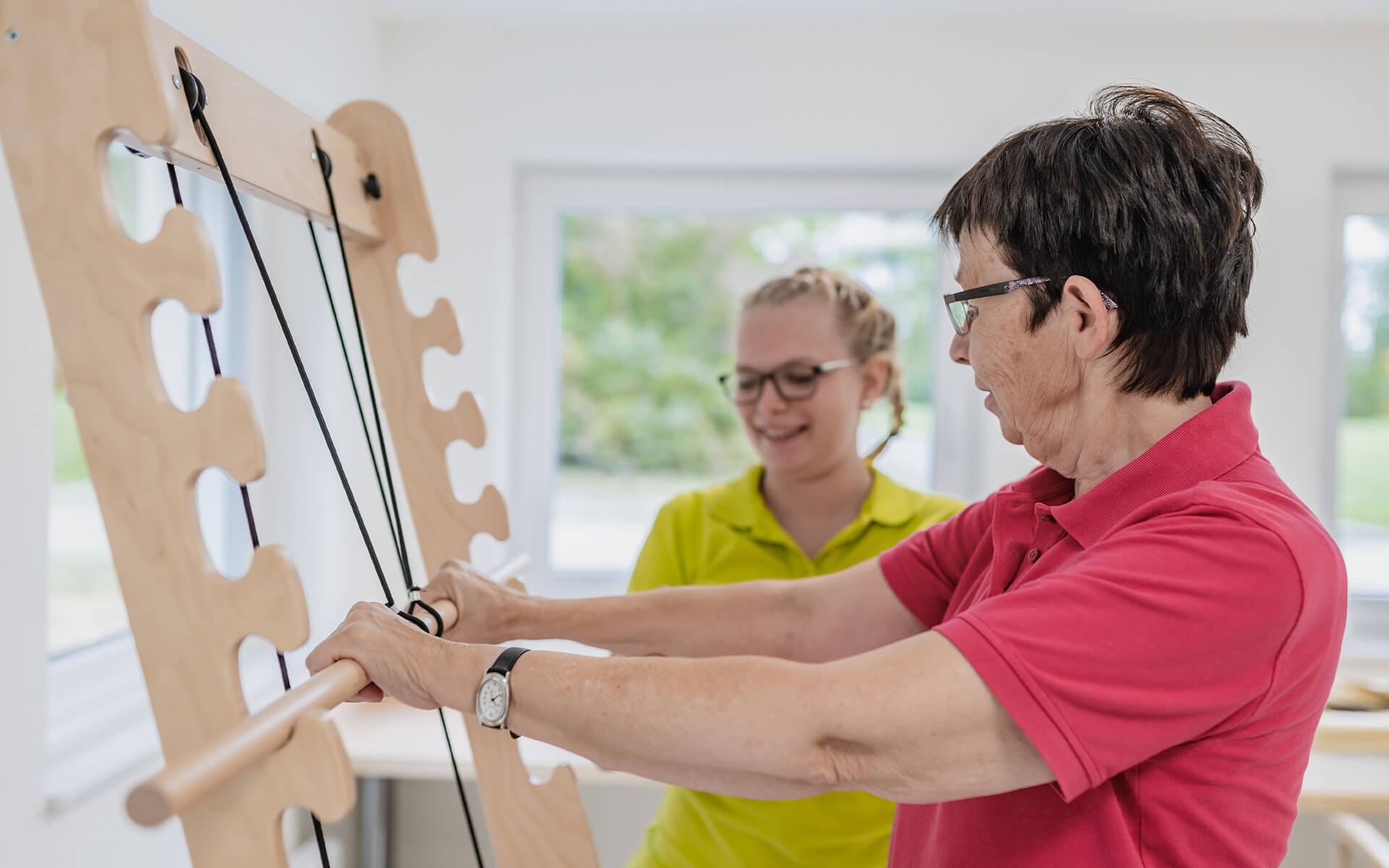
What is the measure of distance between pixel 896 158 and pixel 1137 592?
2.05 m

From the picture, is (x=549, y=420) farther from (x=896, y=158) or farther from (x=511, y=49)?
(x=896, y=158)

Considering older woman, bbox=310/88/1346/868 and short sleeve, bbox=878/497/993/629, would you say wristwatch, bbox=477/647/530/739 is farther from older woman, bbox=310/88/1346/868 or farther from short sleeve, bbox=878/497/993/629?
short sleeve, bbox=878/497/993/629

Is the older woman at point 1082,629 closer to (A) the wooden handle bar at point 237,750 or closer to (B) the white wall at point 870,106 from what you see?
(A) the wooden handle bar at point 237,750

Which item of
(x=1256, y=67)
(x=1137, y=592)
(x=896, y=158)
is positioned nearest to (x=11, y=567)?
(x=1137, y=592)

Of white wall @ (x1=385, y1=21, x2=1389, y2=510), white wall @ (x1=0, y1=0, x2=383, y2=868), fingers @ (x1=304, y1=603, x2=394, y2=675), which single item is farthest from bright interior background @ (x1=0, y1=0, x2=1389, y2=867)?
fingers @ (x1=304, y1=603, x2=394, y2=675)

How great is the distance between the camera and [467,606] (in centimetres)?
114

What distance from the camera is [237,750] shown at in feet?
2.09

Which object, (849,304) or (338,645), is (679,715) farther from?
(849,304)

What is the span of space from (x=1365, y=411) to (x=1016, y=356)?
240 cm

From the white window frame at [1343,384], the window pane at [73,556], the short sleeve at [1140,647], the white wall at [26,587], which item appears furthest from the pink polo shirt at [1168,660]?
the white window frame at [1343,384]

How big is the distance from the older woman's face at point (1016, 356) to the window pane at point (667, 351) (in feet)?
6.07

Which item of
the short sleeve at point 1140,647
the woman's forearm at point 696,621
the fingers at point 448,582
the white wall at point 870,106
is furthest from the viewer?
the white wall at point 870,106

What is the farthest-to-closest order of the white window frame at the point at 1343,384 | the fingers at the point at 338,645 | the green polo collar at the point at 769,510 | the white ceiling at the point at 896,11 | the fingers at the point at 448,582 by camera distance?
the white window frame at the point at 1343,384 → the white ceiling at the point at 896,11 → the green polo collar at the point at 769,510 → the fingers at the point at 448,582 → the fingers at the point at 338,645

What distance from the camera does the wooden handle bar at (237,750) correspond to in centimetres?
57
